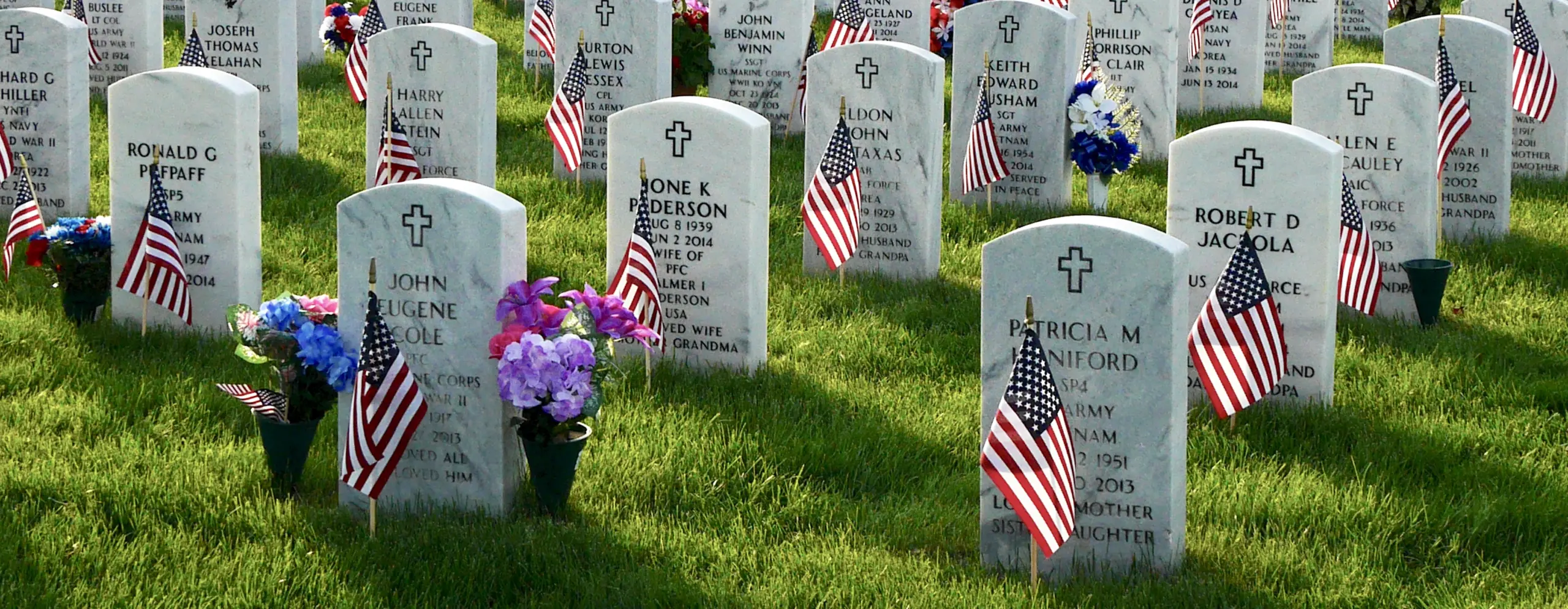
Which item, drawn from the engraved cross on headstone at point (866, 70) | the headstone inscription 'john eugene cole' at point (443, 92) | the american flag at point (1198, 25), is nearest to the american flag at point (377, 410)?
the engraved cross on headstone at point (866, 70)

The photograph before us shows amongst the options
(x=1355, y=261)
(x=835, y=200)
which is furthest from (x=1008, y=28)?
(x=1355, y=261)

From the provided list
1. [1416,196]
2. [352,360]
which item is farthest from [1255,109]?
[352,360]

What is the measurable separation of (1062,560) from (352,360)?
2.83m

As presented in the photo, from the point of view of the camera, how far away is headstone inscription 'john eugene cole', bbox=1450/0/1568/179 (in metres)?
12.7

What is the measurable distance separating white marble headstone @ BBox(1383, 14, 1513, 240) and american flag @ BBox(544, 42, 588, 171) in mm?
5340

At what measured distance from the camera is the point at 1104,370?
6.28 m

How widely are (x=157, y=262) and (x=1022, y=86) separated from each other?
569 centimetres

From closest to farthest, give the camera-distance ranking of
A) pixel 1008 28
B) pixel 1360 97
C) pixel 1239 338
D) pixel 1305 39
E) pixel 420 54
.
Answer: pixel 1239 338 < pixel 1360 97 < pixel 420 54 < pixel 1008 28 < pixel 1305 39

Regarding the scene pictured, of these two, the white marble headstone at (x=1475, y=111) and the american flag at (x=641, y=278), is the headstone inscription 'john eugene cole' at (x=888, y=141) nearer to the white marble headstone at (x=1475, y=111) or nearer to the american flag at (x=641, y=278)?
the american flag at (x=641, y=278)

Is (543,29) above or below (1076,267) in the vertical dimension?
above

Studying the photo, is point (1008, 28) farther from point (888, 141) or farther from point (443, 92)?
point (443, 92)

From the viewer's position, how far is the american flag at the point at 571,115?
1209cm

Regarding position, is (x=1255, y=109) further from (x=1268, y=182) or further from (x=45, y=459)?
(x=45, y=459)

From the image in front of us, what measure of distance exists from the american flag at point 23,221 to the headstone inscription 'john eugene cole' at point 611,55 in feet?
12.0
